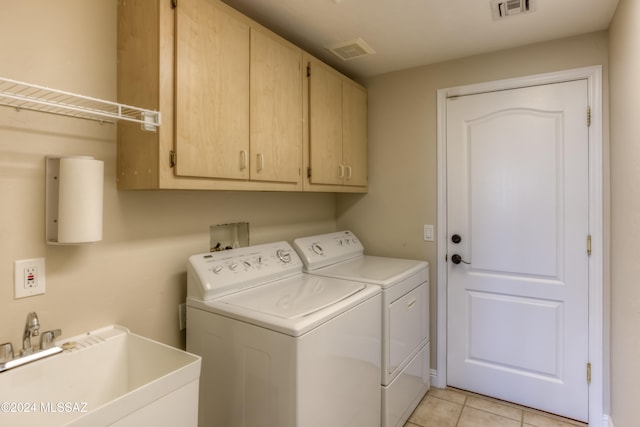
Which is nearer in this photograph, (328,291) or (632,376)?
(632,376)

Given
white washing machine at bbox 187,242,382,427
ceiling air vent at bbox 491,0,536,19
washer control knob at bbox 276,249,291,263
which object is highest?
ceiling air vent at bbox 491,0,536,19

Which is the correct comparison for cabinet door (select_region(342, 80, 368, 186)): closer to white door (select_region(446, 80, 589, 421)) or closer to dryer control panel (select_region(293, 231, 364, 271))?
dryer control panel (select_region(293, 231, 364, 271))

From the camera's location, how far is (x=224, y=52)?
1.54 metres

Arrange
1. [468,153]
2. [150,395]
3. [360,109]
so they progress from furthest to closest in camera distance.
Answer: [360,109] < [468,153] < [150,395]

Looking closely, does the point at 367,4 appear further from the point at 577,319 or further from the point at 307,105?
the point at 577,319

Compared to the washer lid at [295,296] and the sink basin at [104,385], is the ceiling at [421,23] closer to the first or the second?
the washer lid at [295,296]

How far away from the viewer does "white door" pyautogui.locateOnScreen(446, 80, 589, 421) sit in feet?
7.10

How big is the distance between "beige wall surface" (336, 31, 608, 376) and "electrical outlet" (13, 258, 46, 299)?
6.96 feet

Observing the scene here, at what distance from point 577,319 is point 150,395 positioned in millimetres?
2385

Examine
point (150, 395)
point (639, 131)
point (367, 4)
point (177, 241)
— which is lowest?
point (150, 395)

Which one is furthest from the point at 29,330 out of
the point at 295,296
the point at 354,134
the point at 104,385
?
the point at 354,134

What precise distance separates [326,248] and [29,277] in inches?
62.8

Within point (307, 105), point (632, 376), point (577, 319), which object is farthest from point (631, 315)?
point (307, 105)

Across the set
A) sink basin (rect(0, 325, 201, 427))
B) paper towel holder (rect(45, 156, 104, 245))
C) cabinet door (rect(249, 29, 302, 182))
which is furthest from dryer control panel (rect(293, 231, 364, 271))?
paper towel holder (rect(45, 156, 104, 245))
